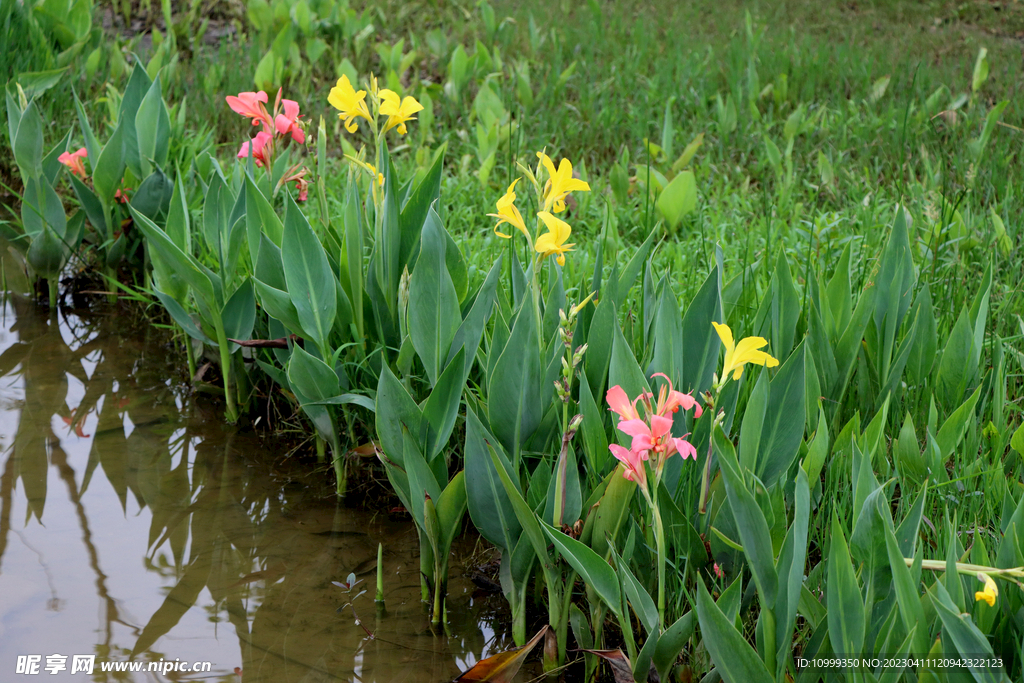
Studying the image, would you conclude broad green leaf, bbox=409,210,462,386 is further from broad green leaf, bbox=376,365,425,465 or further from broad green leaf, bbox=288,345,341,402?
broad green leaf, bbox=288,345,341,402

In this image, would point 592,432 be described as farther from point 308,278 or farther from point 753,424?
point 308,278

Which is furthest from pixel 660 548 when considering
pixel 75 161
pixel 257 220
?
pixel 75 161

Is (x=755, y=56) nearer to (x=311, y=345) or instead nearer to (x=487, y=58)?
(x=487, y=58)

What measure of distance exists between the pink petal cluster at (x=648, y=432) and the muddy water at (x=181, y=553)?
1.81 feet

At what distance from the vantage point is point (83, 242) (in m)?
2.60

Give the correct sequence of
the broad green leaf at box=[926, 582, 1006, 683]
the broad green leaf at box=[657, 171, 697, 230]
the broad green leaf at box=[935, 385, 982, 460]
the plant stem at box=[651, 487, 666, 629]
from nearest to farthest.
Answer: the broad green leaf at box=[926, 582, 1006, 683] → the plant stem at box=[651, 487, 666, 629] → the broad green leaf at box=[935, 385, 982, 460] → the broad green leaf at box=[657, 171, 697, 230]

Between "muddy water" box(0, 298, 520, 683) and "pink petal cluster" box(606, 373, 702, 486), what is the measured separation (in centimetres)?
55

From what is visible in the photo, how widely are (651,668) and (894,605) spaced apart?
1.33ft

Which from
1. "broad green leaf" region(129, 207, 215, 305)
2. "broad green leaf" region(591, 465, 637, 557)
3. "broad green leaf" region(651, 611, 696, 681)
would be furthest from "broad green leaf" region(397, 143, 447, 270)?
"broad green leaf" region(651, 611, 696, 681)

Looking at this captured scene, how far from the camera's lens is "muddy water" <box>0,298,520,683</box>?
136cm

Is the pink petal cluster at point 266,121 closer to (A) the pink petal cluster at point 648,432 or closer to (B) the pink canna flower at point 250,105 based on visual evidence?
(B) the pink canna flower at point 250,105

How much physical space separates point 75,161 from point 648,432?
223 cm

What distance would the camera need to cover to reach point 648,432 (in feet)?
3.42

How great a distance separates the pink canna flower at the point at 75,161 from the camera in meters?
2.44
